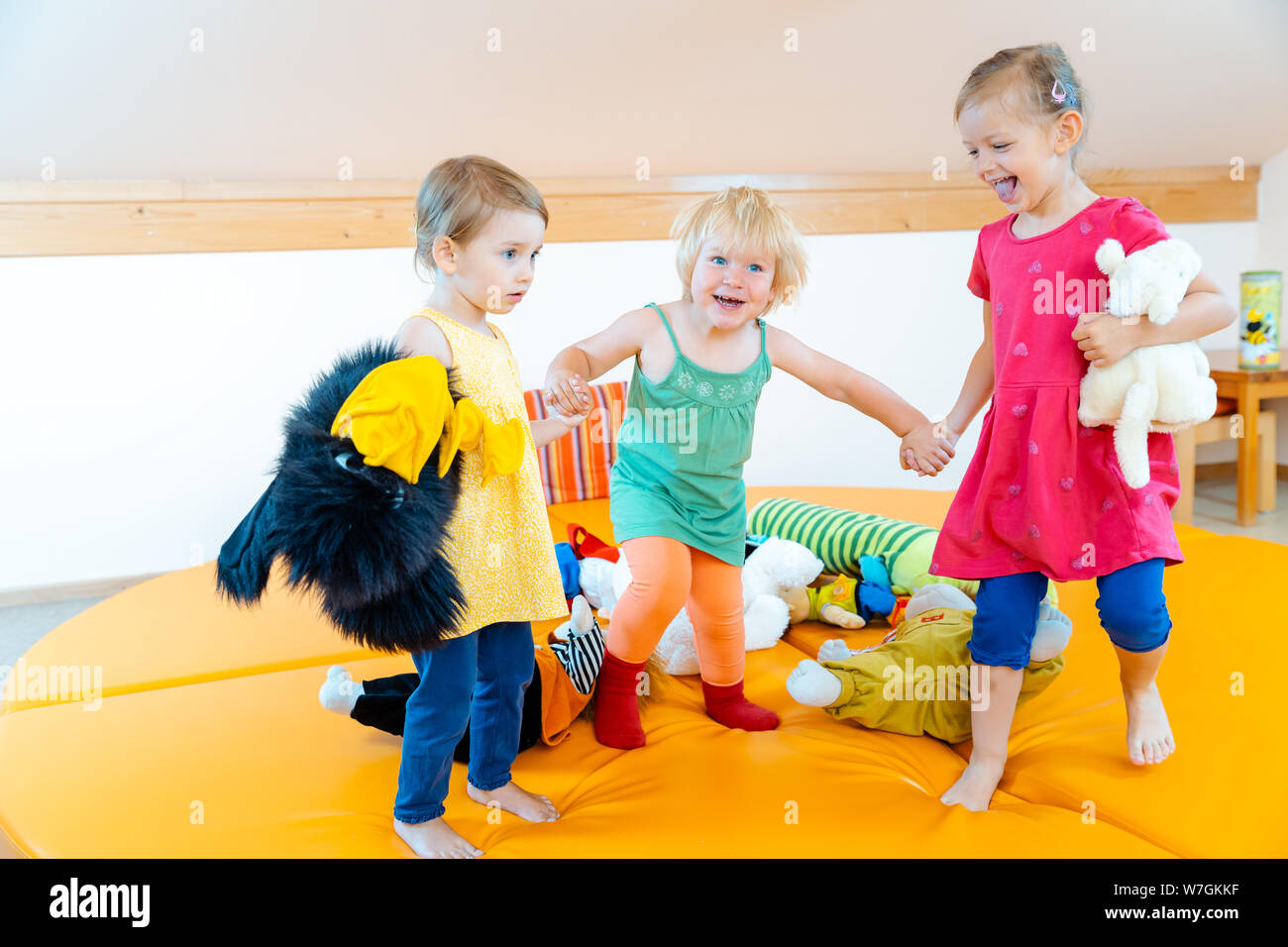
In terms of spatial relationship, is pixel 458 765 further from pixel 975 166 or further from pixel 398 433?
pixel 975 166

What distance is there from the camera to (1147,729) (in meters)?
1.27

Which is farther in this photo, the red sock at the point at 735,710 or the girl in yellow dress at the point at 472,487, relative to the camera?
the red sock at the point at 735,710

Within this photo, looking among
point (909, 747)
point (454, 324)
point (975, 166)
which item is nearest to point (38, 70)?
point (454, 324)

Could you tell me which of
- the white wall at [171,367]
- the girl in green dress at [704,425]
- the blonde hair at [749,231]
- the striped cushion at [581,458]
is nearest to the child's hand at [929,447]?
the girl in green dress at [704,425]

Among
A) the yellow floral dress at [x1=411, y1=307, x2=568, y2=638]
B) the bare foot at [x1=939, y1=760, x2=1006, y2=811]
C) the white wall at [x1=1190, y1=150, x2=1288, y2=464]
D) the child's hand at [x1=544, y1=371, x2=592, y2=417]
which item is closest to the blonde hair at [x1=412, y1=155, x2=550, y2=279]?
the yellow floral dress at [x1=411, y1=307, x2=568, y2=638]

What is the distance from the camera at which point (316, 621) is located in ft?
6.36

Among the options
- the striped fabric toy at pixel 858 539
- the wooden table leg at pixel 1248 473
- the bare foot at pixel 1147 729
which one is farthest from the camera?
the wooden table leg at pixel 1248 473

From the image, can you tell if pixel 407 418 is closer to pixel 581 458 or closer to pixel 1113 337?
pixel 1113 337

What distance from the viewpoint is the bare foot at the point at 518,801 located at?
49.1 inches

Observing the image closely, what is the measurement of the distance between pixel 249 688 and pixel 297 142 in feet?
5.70

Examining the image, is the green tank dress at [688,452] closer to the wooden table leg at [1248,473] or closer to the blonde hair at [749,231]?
the blonde hair at [749,231]

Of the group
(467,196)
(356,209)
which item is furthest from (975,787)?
(356,209)

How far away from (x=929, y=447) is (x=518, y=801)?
0.74 metres

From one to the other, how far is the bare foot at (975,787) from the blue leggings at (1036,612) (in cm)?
13
